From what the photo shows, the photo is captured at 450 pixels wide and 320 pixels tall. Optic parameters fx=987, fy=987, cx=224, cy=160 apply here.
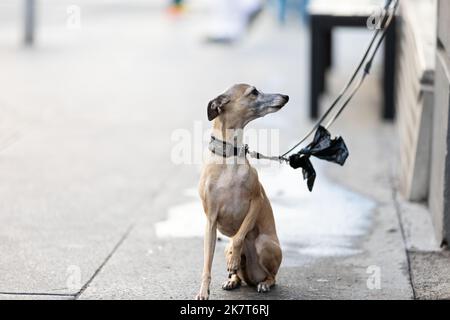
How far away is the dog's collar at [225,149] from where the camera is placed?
539cm

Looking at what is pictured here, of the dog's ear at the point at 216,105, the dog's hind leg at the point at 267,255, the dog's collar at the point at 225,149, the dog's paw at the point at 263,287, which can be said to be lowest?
the dog's paw at the point at 263,287

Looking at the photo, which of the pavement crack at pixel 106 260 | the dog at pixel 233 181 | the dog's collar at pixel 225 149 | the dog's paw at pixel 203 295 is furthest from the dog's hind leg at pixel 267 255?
the pavement crack at pixel 106 260

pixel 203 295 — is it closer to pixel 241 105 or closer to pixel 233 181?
pixel 233 181

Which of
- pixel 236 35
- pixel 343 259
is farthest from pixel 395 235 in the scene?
pixel 236 35

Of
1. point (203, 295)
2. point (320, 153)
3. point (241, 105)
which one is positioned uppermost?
point (241, 105)

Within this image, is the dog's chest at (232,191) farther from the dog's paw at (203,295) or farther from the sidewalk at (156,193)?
the sidewalk at (156,193)

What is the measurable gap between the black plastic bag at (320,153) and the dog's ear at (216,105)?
645 mm

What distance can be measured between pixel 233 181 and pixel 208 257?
44 centimetres

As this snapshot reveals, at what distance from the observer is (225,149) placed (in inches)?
212

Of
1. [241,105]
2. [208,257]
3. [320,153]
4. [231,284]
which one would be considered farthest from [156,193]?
[241,105]

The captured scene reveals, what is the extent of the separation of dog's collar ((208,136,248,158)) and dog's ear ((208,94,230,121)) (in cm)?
15

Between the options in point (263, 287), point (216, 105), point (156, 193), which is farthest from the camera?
point (156, 193)

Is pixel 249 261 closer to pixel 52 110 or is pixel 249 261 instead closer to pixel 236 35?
pixel 52 110
